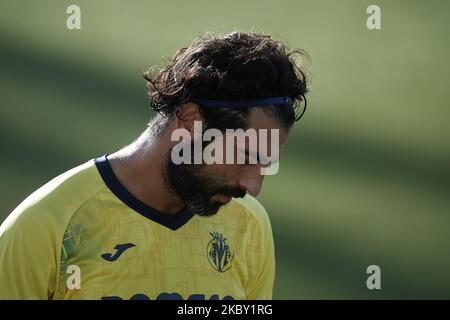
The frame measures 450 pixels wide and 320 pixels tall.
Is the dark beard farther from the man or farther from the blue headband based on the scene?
the blue headband

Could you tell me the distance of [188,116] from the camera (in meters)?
1.91

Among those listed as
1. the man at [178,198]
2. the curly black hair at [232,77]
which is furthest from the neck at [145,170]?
the curly black hair at [232,77]

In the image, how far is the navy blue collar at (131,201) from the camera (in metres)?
1.84

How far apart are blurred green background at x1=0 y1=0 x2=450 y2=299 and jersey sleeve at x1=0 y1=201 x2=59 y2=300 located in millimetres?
2366

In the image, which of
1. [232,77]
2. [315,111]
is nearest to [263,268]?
[232,77]

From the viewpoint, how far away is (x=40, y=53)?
413cm

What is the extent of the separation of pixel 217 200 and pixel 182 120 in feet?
0.71

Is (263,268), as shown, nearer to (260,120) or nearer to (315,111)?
(260,120)

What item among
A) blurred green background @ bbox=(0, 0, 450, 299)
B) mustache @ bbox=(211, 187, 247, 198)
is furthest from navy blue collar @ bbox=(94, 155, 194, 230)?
blurred green background @ bbox=(0, 0, 450, 299)

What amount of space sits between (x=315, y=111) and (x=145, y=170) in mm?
2344

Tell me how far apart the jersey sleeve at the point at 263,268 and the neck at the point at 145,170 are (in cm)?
29

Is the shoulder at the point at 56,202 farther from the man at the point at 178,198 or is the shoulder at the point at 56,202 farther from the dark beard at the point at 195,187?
the dark beard at the point at 195,187

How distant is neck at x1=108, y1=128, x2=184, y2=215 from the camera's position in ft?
6.07
